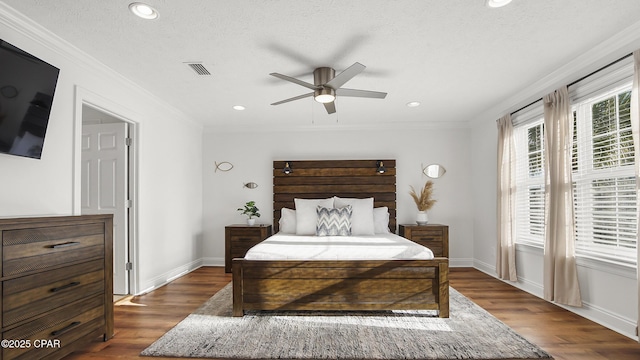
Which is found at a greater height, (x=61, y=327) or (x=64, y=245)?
(x=64, y=245)

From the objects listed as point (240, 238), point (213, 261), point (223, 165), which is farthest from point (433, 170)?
point (213, 261)

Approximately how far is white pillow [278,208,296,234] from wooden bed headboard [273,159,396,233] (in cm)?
52

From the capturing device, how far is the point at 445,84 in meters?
3.91

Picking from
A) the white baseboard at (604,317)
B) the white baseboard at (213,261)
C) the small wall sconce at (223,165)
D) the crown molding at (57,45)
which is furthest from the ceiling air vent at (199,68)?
the white baseboard at (604,317)

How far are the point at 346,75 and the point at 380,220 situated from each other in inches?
110

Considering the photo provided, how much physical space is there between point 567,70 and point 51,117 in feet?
15.3

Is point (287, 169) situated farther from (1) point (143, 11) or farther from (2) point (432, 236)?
(1) point (143, 11)

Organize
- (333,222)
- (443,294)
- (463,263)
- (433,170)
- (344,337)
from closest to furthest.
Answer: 1. (344,337)
2. (443,294)
3. (333,222)
4. (463,263)
5. (433,170)

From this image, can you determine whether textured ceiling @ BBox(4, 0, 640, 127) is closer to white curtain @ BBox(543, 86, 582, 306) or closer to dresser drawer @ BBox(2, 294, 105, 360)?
white curtain @ BBox(543, 86, 582, 306)

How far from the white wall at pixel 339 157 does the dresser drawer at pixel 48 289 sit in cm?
339

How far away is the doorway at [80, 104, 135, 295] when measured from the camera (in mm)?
4004

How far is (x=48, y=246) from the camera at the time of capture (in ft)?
7.04

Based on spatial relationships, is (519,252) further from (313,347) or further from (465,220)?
(313,347)

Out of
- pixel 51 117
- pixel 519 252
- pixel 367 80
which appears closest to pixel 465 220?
pixel 519 252
